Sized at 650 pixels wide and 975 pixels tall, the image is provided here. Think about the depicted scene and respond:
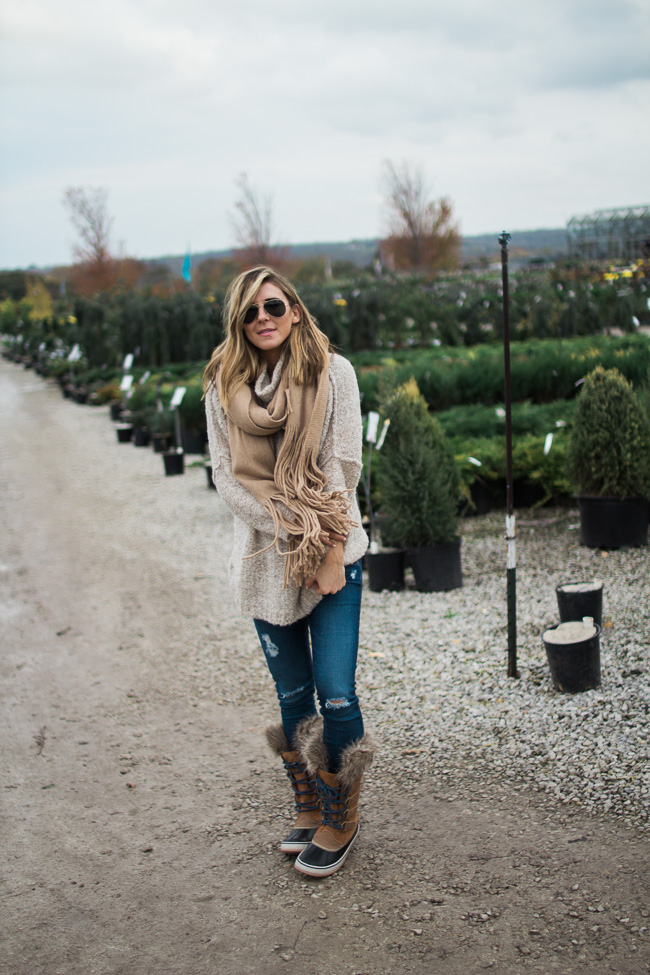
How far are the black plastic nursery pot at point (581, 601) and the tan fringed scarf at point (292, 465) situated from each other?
6.02 ft

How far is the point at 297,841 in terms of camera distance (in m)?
2.59

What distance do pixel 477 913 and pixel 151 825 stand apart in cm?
110

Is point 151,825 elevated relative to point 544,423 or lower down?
lower down

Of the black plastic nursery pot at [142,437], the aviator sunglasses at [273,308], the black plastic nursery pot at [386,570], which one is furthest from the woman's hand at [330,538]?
the black plastic nursery pot at [142,437]

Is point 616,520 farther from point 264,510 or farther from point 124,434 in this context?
point 124,434

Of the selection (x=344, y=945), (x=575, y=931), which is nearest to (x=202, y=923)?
(x=344, y=945)

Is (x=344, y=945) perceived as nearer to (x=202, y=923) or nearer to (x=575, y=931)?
(x=202, y=923)

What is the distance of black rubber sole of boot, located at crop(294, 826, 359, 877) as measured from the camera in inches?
96.1

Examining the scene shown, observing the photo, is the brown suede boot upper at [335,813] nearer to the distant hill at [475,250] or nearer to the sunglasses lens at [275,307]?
the sunglasses lens at [275,307]

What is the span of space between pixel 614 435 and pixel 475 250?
64.6 m

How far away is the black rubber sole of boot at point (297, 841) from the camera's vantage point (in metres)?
2.57

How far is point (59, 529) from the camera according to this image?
25.3ft

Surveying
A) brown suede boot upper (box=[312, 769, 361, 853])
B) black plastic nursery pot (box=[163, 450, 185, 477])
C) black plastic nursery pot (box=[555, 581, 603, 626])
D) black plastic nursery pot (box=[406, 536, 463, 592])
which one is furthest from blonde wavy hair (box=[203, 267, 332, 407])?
black plastic nursery pot (box=[163, 450, 185, 477])

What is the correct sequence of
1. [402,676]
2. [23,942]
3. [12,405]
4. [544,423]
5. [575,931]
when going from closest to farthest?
[575,931] → [23,942] → [402,676] → [544,423] → [12,405]
